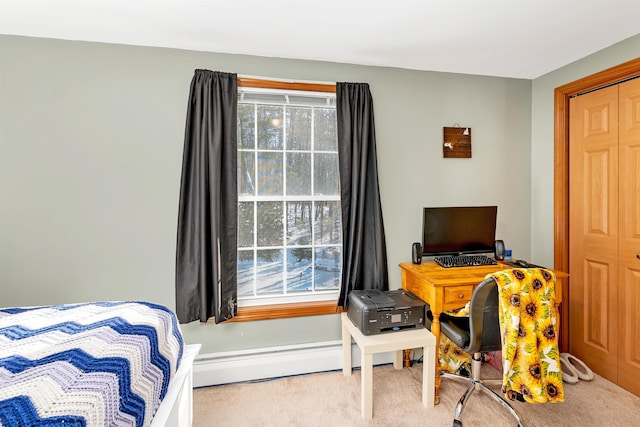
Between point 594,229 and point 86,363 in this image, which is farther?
point 594,229

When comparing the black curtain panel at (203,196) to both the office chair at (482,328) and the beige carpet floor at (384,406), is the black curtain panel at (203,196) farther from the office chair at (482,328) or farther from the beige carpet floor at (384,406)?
the office chair at (482,328)

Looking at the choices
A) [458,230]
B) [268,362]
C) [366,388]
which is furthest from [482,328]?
[268,362]

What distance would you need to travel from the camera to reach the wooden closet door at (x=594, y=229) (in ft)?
7.54

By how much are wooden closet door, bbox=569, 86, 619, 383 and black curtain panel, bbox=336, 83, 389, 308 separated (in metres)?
1.60

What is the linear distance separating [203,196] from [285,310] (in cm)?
107

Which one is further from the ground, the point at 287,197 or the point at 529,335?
the point at 287,197

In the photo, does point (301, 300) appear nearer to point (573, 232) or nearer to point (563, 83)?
point (573, 232)

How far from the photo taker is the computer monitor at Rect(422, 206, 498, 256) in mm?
2531

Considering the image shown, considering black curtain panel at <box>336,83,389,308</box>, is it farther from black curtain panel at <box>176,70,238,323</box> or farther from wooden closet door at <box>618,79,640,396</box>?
wooden closet door at <box>618,79,640,396</box>

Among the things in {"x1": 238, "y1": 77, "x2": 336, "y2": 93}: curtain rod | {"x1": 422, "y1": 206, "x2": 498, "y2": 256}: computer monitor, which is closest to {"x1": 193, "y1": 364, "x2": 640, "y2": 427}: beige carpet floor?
{"x1": 422, "y1": 206, "x2": 498, "y2": 256}: computer monitor

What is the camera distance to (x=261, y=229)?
251cm

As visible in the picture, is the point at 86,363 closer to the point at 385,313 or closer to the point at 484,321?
the point at 385,313

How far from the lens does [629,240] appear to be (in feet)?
7.21

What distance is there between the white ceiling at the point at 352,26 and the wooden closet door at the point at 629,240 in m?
0.52
